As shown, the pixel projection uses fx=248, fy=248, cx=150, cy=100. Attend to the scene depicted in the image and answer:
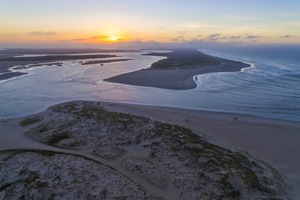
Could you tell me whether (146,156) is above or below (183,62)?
below

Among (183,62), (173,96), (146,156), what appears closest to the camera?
(146,156)

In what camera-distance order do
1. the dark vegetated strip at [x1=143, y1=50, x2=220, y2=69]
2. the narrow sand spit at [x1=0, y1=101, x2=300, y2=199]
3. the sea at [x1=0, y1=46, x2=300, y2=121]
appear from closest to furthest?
the narrow sand spit at [x1=0, y1=101, x2=300, y2=199], the sea at [x1=0, y1=46, x2=300, y2=121], the dark vegetated strip at [x1=143, y1=50, x2=220, y2=69]

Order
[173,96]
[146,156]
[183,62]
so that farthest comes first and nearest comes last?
1. [183,62]
2. [173,96]
3. [146,156]

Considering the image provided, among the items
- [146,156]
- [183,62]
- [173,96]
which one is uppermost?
[183,62]

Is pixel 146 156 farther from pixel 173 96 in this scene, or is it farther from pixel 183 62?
pixel 183 62

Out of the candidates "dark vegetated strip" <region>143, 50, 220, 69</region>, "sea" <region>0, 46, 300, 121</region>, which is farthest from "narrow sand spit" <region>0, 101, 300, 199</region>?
"dark vegetated strip" <region>143, 50, 220, 69</region>

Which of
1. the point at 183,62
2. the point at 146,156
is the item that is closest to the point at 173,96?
the point at 146,156

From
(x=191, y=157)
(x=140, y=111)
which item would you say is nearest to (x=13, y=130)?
(x=140, y=111)

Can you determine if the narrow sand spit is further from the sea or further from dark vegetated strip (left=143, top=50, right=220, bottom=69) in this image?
dark vegetated strip (left=143, top=50, right=220, bottom=69)
